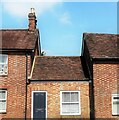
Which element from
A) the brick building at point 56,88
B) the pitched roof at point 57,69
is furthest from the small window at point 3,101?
the pitched roof at point 57,69

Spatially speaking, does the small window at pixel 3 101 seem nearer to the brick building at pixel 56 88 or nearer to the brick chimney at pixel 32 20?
the brick building at pixel 56 88

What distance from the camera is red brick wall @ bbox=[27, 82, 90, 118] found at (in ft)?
76.1

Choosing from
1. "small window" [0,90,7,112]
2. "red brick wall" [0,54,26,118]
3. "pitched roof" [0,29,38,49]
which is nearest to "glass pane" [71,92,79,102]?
"red brick wall" [0,54,26,118]

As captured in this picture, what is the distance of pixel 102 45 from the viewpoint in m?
25.8

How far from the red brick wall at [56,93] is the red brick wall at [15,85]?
59 centimetres

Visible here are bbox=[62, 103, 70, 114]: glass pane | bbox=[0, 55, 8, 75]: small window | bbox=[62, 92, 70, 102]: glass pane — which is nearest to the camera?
bbox=[62, 103, 70, 114]: glass pane

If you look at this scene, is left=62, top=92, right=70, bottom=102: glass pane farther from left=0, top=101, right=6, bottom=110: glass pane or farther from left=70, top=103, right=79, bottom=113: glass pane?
left=0, top=101, right=6, bottom=110: glass pane

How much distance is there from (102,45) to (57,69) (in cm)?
416

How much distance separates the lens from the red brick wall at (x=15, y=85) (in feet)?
75.4

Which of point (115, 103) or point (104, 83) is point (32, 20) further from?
point (115, 103)

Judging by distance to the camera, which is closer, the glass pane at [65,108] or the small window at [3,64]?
the glass pane at [65,108]

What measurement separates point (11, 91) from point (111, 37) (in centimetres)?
995

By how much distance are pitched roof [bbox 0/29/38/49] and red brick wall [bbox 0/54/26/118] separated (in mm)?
949

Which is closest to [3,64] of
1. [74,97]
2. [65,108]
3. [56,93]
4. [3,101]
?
[3,101]
